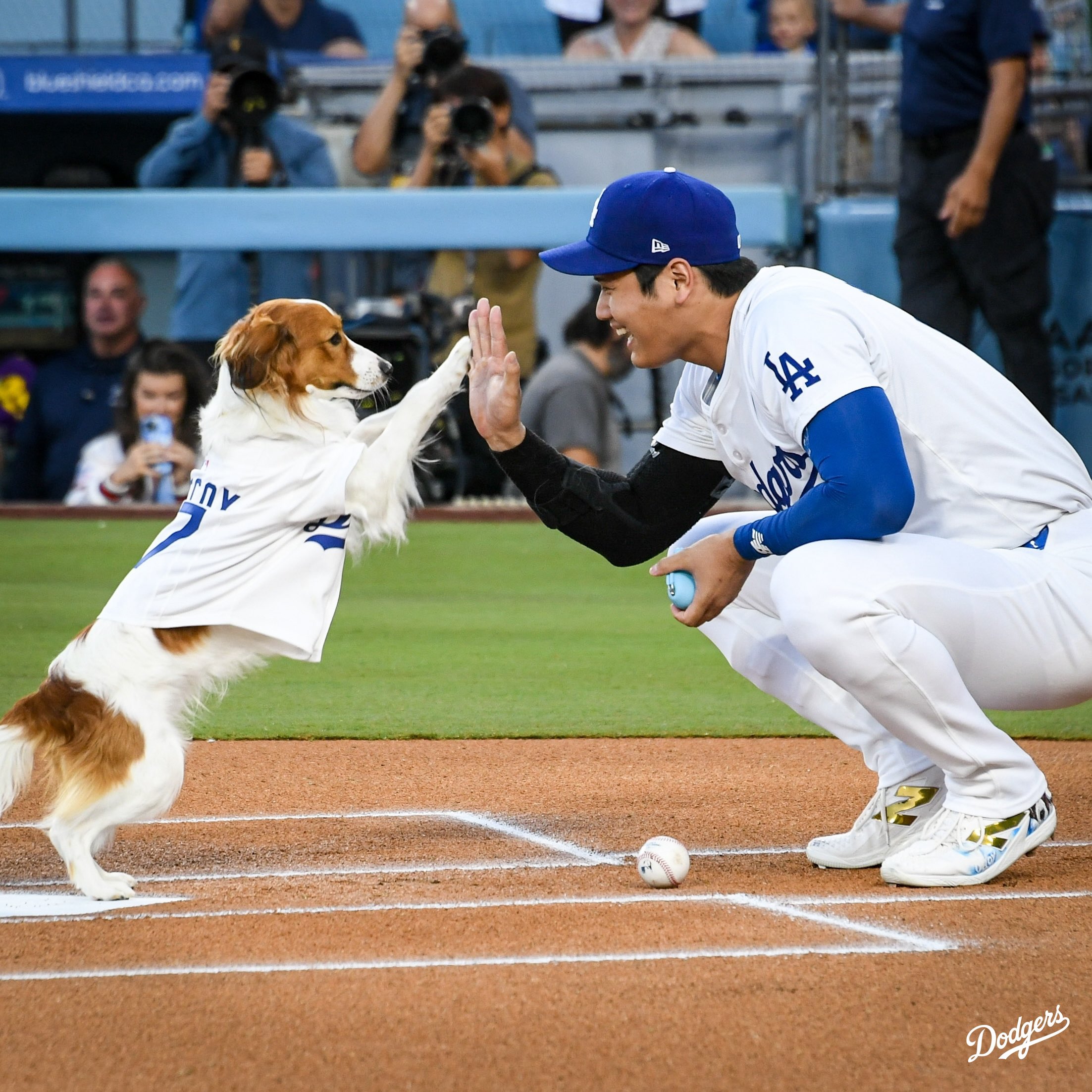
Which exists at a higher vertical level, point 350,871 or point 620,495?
point 620,495

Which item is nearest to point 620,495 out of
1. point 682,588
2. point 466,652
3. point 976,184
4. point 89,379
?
point 682,588

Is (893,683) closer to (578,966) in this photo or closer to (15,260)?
(578,966)

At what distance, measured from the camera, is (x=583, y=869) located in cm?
396

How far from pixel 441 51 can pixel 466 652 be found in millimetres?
6150

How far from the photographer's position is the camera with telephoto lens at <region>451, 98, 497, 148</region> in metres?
11.8

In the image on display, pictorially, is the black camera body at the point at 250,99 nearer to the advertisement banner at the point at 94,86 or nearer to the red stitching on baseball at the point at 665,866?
the advertisement banner at the point at 94,86

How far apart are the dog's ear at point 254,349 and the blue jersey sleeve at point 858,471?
4.98 feet

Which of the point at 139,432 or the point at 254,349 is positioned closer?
the point at 254,349

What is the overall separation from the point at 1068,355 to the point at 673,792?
785cm

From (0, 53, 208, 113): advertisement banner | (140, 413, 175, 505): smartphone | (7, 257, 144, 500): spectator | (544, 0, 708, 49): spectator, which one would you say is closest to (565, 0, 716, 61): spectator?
(544, 0, 708, 49): spectator

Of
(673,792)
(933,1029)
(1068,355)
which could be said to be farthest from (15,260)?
(933,1029)

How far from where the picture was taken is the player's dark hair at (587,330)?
1155 cm

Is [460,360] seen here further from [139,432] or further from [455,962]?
[139,432]

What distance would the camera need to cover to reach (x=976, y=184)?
29.4ft
